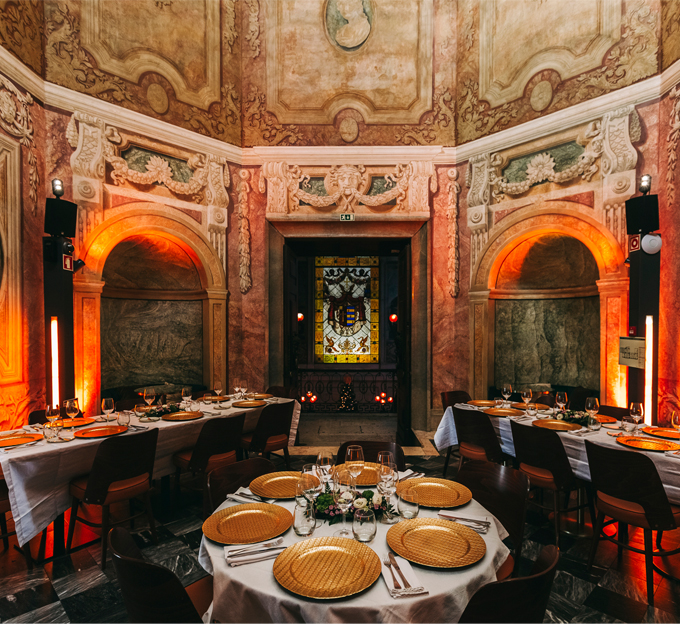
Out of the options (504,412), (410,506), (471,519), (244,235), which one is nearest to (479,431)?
(504,412)

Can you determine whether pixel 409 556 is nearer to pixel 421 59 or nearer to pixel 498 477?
pixel 498 477

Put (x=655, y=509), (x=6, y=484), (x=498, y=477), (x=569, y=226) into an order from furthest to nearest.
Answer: (x=569, y=226) < (x=6, y=484) < (x=655, y=509) < (x=498, y=477)

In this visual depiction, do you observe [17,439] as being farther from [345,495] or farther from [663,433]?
[663,433]

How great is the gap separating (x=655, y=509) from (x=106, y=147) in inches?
273

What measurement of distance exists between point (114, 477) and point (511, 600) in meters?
2.78

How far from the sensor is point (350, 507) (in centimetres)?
185

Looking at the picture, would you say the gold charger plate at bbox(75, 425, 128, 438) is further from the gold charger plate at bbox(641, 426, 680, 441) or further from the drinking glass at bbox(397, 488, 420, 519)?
the gold charger plate at bbox(641, 426, 680, 441)

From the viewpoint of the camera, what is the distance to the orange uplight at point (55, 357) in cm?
450

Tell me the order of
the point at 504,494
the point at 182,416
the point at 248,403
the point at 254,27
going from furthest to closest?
the point at 254,27 → the point at 248,403 → the point at 182,416 → the point at 504,494

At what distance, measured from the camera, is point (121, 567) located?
4.83 feet

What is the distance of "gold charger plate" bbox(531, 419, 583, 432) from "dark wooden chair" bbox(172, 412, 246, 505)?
2.80 meters

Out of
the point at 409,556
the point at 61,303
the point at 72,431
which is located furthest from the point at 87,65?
the point at 409,556

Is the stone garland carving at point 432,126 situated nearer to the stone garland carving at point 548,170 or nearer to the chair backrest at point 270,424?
the stone garland carving at point 548,170

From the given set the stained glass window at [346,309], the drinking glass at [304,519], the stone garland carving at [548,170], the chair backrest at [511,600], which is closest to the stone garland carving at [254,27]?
the stone garland carving at [548,170]
